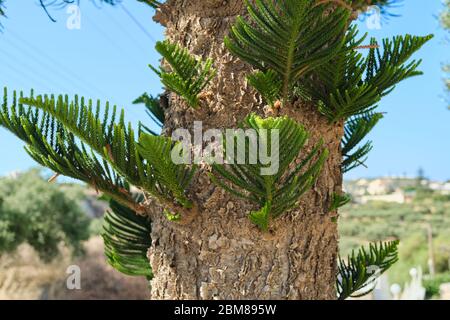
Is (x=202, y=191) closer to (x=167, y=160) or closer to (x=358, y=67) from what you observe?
(x=167, y=160)

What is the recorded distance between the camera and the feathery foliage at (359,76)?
636 mm

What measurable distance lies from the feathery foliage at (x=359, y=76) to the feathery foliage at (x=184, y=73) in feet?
0.41

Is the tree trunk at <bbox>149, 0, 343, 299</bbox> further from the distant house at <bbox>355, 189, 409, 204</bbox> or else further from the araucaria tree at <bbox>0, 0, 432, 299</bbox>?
the distant house at <bbox>355, 189, 409, 204</bbox>

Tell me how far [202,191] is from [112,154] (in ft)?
0.38

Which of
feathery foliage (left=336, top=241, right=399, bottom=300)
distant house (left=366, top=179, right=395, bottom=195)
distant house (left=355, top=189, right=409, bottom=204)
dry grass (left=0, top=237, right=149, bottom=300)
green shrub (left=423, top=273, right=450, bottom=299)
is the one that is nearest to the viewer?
feathery foliage (left=336, top=241, right=399, bottom=300)

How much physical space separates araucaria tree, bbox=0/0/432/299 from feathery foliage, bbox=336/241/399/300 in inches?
3.9

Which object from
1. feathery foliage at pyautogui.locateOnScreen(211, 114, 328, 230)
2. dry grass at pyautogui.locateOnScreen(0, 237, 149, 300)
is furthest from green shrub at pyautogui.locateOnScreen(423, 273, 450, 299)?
feathery foliage at pyautogui.locateOnScreen(211, 114, 328, 230)

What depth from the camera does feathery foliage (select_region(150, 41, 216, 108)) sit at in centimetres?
60

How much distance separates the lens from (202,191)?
655 millimetres

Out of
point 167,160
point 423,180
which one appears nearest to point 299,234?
point 167,160

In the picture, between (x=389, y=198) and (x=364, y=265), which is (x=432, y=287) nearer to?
(x=364, y=265)

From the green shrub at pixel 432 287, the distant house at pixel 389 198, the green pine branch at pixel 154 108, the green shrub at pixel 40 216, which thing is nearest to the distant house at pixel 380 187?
the distant house at pixel 389 198

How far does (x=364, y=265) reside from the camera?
0.80m

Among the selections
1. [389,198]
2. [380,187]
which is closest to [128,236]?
[380,187]
